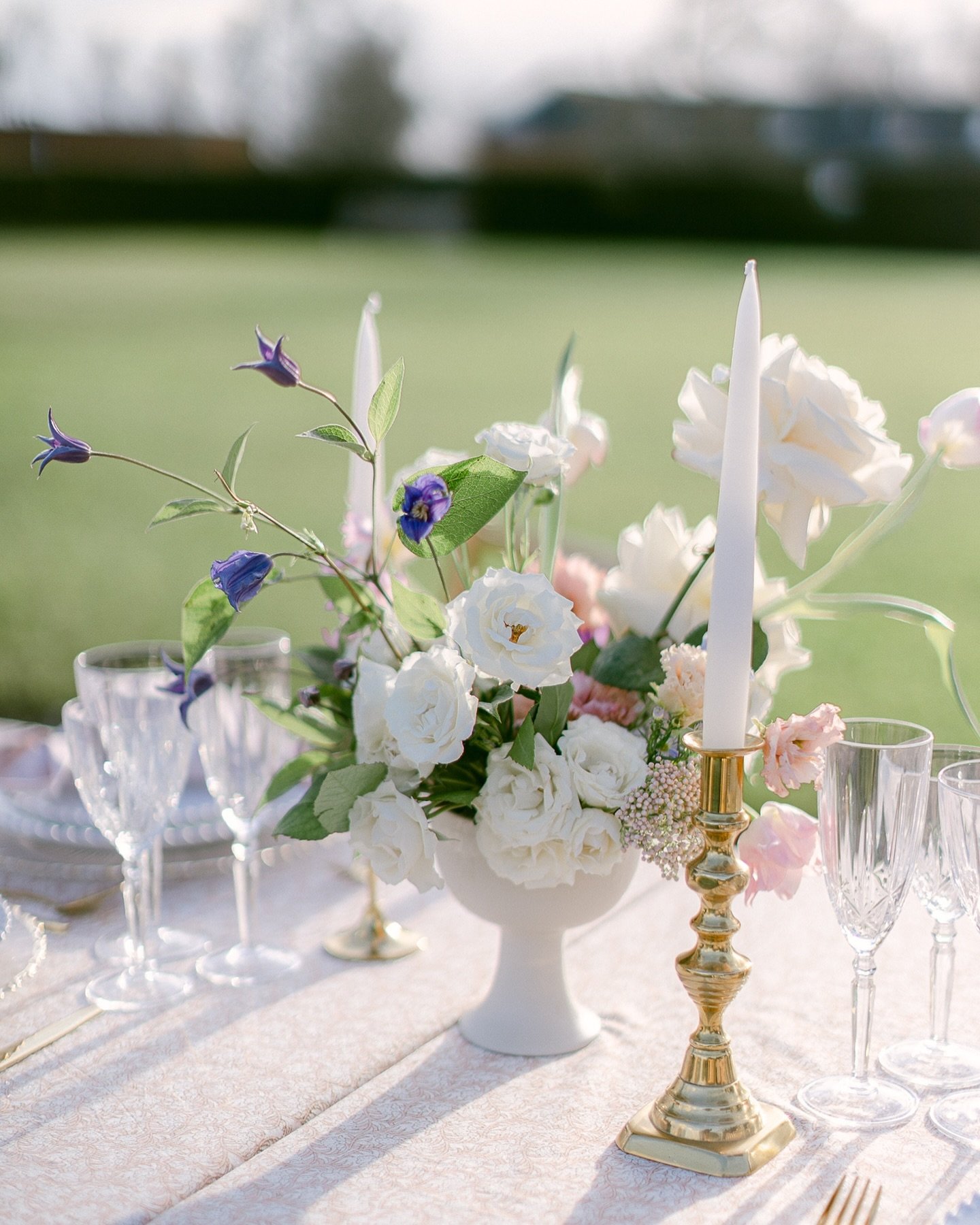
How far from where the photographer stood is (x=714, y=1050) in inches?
33.8

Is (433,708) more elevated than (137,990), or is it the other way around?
(433,708)

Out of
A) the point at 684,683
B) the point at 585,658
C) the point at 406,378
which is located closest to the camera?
the point at 684,683

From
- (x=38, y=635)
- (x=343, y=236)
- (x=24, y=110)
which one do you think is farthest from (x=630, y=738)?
(x=343, y=236)

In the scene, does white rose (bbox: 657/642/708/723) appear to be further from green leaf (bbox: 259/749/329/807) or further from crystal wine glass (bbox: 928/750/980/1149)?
green leaf (bbox: 259/749/329/807)

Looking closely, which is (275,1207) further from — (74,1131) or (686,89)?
(686,89)

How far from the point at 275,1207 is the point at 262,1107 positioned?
4.8 inches

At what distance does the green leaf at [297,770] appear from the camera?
3.40 ft

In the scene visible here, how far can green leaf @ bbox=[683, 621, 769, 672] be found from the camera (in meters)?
0.94

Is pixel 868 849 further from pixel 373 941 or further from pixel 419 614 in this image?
pixel 373 941

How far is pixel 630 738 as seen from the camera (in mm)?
913

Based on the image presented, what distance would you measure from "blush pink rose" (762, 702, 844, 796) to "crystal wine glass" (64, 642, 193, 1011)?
18.7 inches

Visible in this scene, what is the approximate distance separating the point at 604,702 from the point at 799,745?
0.48ft

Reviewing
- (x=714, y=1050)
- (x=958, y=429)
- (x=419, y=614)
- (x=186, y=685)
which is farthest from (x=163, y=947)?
(x=958, y=429)

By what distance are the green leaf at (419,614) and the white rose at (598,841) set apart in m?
0.17
